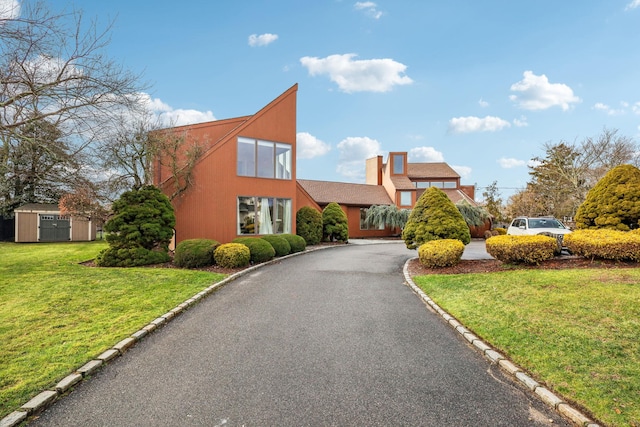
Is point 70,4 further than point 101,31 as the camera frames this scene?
No

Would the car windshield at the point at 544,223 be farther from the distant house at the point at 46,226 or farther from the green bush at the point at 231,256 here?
the distant house at the point at 46,226

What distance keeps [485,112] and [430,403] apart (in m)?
21.6

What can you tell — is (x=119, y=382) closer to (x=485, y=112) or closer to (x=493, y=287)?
(x=493, y=287)

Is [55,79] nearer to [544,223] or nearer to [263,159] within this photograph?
[263,159]

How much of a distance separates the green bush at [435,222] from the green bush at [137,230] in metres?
9.93

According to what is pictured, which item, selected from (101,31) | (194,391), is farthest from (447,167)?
(194,391)

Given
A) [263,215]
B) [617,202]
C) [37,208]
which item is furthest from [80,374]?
[37,208]

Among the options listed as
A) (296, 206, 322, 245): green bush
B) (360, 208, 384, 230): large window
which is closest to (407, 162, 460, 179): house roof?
(360, 208, 384, 230): large window

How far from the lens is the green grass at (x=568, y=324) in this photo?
11.6 feet

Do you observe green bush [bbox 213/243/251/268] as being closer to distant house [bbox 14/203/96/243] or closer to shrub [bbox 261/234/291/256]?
shrub [bbox 261/234/291/256]

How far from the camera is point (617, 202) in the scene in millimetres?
10961

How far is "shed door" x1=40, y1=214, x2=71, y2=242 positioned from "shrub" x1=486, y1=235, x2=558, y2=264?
2665 centimetres

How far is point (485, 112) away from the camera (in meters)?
20.7

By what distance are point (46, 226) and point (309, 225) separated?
18.5 m
